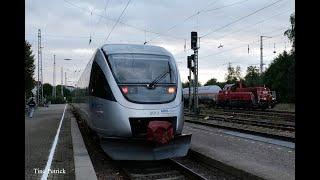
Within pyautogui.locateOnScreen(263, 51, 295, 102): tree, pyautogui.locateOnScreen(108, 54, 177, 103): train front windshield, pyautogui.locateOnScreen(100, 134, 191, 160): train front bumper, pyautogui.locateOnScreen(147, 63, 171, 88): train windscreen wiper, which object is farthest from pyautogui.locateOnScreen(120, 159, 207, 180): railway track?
pyautogui.locateOnScreen(263, 51, 295, 102): tree

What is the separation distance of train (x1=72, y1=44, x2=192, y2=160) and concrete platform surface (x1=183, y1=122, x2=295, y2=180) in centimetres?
132

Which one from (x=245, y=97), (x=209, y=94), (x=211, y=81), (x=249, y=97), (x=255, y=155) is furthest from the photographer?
(x=211, y=81)

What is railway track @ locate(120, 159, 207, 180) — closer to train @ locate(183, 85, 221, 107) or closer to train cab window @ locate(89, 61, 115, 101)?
train cab window @ locate(89, 61, 115, 101)

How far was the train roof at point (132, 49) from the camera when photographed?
37.6ft

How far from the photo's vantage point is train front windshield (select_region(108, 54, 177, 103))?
10.4 metres

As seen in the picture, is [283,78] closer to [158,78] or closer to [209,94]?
[209,94]

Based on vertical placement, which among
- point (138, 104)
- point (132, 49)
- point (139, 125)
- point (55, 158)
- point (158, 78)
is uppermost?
point (132, 49)

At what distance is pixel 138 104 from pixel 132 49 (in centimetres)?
204

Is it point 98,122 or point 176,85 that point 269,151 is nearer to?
point 176,85

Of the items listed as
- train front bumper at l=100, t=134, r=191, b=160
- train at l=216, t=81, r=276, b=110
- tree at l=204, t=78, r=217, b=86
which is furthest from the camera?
tree at l=204, t=78, r=217, b=86

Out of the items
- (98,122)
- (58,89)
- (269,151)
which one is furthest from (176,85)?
(58,89)

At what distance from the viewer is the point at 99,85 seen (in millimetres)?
11484

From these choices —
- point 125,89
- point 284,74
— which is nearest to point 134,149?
point 125,89
